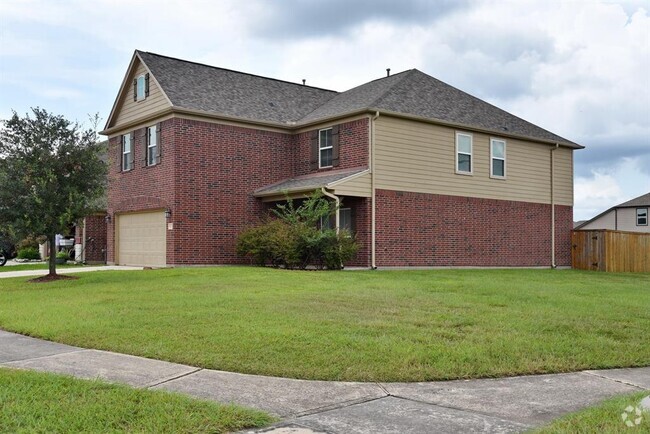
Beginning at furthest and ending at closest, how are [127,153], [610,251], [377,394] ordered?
[610,251] → [127,153] → [377,394]

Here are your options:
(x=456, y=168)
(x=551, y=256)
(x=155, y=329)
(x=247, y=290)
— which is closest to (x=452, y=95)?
(x=456, y=168)

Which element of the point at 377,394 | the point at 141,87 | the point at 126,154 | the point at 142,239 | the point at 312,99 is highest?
the point at 312,99

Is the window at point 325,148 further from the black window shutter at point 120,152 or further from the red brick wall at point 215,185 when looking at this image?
the black window shutter at point 120,152

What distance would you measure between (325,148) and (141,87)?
6.91m

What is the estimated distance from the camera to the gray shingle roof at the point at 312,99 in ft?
69.4

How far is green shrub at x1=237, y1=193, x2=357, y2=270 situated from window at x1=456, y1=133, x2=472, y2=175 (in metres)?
5.98

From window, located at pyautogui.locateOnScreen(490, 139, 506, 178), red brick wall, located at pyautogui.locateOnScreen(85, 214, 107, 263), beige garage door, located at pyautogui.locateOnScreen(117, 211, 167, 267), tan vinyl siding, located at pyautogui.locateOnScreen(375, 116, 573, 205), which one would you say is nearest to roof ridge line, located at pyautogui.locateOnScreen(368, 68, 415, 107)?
tan vinyl siding, located at pyautogui.locateOnScreen(375, 116, 573, 205)

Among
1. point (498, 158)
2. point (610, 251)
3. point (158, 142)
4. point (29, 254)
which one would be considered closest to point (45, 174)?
point (158, 142)

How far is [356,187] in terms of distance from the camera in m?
19.5

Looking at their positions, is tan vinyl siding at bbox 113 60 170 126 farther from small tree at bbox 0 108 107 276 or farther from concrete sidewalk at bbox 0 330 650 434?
concrete sidewalk at bbox 0 330 650 434

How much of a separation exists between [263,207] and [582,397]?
16972 millimetres

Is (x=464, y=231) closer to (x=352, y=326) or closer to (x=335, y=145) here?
(x=335, y=145)

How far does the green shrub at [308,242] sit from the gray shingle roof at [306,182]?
51cm

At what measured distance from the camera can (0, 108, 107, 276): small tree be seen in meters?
15.7
